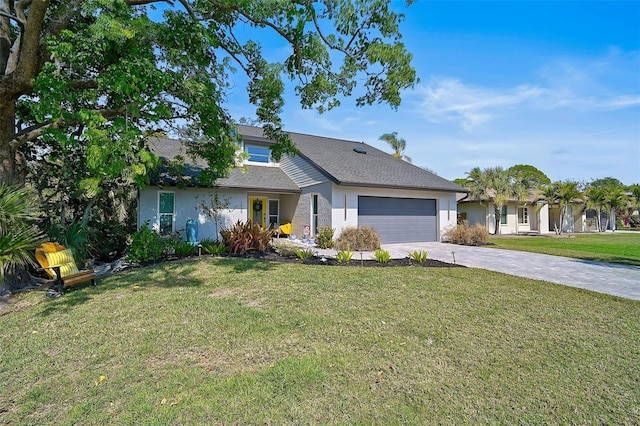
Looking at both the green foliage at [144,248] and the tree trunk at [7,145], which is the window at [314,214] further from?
the tree trunk at [7,145]

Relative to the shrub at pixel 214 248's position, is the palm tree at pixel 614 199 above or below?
above

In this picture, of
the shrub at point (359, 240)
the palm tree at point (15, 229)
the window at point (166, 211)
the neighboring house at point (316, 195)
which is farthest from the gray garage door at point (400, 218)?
the palm tree at point (15, 229)

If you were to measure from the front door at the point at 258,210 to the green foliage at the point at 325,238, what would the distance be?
17.2 ft

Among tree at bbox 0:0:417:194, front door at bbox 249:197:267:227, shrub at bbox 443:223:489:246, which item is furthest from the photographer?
front door at bbox 249:197:267:227

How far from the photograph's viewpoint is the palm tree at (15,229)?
625 centimetres

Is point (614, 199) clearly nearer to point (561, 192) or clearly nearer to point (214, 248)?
point (561, 192)

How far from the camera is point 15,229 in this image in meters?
6.49

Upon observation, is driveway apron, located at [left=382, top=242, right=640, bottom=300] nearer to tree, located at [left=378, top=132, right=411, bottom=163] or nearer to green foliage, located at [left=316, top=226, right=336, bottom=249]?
green foliage, located at [left=316, top=226, right=336, bottom=249]

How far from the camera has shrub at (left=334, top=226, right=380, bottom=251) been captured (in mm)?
13227

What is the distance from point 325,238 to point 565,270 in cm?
825

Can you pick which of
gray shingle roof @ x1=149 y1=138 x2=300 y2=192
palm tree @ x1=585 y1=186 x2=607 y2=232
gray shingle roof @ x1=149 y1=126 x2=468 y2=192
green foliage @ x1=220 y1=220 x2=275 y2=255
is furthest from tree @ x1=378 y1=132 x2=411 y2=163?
green foliage @ x1=220 y1=220 x2=275 y2=255

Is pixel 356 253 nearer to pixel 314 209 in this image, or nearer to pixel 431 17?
pixel 314 209

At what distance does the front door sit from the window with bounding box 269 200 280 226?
36 cm

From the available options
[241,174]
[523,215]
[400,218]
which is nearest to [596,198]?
[523,215]
